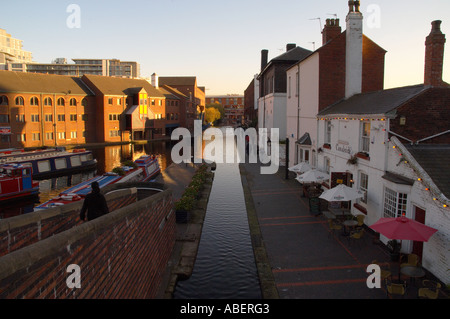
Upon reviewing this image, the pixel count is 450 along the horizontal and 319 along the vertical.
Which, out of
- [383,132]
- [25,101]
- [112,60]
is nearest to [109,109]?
[25,101]

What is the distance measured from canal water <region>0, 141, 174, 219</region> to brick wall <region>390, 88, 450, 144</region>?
76.4 ft

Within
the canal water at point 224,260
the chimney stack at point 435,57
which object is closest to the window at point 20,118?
the canal water at point 224,260

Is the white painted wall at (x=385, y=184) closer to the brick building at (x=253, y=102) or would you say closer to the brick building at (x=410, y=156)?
the brick building at (x=410, y=156)

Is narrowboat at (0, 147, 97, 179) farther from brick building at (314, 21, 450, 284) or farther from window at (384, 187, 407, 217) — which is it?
window at (384, 187, 407, 217)

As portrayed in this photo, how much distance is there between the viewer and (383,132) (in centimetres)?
1458

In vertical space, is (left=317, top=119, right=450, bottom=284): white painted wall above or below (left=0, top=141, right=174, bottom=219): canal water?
above

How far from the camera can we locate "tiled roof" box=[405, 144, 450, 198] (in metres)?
11.4

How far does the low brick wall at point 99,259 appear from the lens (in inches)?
188

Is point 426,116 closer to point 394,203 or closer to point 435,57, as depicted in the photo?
point 435,57

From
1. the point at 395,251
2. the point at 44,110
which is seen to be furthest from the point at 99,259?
the point at 44,110

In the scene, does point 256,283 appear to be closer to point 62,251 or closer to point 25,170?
point 62,251

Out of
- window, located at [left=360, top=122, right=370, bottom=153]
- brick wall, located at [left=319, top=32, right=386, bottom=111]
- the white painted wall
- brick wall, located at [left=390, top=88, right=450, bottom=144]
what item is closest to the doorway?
the white painted wall

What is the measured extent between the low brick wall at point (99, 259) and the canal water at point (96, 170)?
17770mm

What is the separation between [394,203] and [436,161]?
7.40 feet
